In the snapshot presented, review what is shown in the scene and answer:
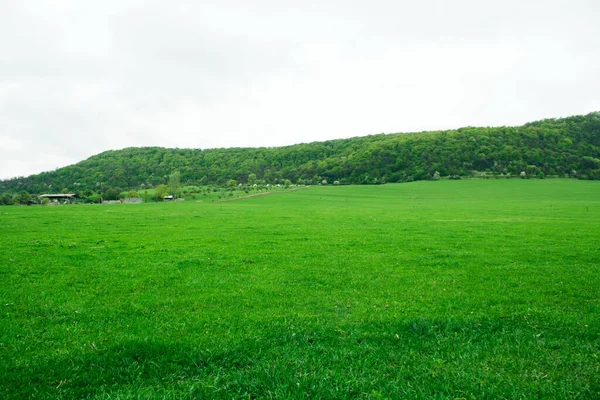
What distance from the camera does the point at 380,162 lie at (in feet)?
445

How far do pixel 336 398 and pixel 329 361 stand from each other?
3.24 feet

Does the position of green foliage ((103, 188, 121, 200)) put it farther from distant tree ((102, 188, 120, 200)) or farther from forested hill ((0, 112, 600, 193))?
forested hill ((0, 112, 600, 193))

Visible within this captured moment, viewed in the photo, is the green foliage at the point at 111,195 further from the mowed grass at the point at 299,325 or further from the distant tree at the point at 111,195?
the mowed grass at the point at 299,325

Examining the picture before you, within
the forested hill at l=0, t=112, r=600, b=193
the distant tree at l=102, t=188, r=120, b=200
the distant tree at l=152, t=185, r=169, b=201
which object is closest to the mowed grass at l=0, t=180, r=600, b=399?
the distant tree at l=152, t=185, r=169, b=201

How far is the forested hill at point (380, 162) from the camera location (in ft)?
412

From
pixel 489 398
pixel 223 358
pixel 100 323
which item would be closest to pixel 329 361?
pixel 223 358

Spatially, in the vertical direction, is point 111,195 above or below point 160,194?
above

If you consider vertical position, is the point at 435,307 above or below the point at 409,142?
below

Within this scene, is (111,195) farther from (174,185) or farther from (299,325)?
(299,325)

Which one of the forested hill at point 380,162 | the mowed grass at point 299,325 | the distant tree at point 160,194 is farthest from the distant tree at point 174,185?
the mowed grass at point 299,325

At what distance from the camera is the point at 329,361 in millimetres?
5914

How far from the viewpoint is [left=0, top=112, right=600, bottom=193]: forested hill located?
126 m

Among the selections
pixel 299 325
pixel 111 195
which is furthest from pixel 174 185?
pixel 299 325

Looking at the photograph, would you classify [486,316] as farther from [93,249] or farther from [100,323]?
[93,249]
